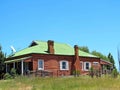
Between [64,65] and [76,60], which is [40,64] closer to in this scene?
[64,65]

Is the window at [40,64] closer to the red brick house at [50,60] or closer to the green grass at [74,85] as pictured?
the red brick house at [50,60]

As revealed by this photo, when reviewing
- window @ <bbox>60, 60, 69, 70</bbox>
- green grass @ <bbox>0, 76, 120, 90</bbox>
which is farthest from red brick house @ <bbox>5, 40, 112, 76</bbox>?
green grass @ <bbox>0, 76, 120, 90</bbox>

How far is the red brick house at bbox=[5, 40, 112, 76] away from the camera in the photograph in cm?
4750

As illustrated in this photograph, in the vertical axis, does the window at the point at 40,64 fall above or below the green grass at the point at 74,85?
above

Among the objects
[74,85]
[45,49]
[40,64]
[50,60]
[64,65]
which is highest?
[45,49]

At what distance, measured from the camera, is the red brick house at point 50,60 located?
47.5 meters

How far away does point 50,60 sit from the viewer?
4897 centimetres

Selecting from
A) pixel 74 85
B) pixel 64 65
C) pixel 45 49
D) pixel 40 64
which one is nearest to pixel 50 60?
pixel 40 64

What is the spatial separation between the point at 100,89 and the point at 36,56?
28.8 meters

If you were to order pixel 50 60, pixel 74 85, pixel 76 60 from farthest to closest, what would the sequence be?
pixel 76 60
pixel 50 60
pixel 74 85

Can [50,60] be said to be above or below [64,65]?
above

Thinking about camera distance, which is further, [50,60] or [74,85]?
[50,60]

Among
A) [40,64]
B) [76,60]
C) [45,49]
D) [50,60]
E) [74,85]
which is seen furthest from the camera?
[76,60]

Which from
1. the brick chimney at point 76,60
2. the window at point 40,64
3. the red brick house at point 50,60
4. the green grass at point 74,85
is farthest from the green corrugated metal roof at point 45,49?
the green grass at point 74,85
